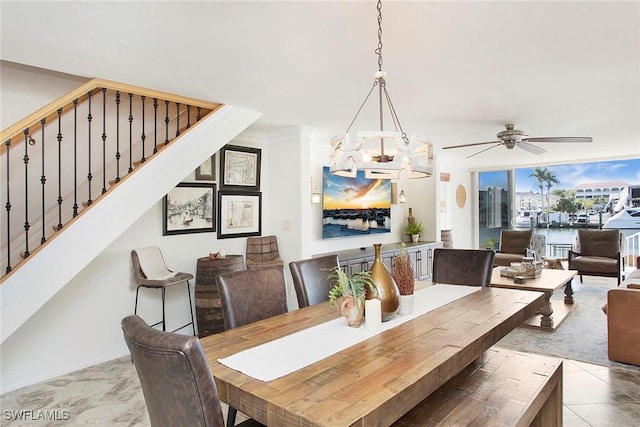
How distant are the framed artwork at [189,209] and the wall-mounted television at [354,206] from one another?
65.7 inches

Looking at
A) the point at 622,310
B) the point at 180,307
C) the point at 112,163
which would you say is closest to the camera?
the point at 622,310

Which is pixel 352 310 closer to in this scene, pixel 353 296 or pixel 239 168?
pixel 353 296

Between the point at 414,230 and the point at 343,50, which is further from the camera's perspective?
the point at 414,230

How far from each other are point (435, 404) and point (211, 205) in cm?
314

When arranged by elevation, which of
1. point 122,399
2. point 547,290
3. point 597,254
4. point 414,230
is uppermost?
point 414,230

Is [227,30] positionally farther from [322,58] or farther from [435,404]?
[435,404]

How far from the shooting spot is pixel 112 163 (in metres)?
3.63

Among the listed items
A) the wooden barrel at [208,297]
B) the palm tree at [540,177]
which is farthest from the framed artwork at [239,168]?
the palm tree at [540,177]

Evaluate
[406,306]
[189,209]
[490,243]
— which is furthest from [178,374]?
[490,243]

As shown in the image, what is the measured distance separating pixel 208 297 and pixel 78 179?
5.26 ft

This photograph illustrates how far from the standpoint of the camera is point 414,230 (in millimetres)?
6578

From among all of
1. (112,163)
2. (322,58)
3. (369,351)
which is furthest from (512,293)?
(112,163)

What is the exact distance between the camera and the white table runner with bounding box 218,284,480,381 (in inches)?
54.8

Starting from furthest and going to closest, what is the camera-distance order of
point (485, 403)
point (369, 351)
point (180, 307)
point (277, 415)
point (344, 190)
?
point (344, 190) → point (180, 307) → point (485, 403) → point (369, 351) → point (277, 415)
